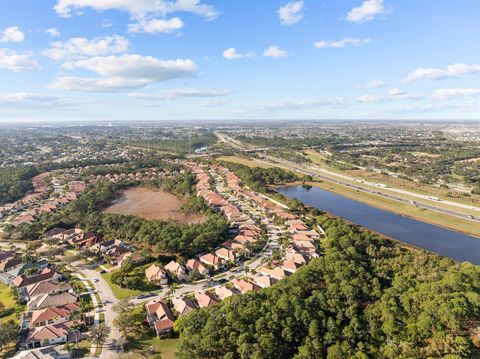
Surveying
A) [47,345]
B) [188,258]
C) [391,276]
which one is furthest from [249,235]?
[47,345]

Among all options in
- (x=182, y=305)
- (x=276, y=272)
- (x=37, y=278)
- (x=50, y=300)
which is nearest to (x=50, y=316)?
(x=50, y=300)

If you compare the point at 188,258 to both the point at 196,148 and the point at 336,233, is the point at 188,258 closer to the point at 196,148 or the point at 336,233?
the point at 336,233

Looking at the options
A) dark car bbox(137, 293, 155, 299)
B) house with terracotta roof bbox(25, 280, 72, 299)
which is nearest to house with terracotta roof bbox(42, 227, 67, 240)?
house with terracotta roof bbox(25, 280, 72, 299)

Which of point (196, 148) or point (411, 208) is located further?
point (196, 148)

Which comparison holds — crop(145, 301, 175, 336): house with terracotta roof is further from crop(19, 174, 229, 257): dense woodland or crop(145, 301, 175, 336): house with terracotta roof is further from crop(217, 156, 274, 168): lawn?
crop(217, 156, 274, 168): lawn

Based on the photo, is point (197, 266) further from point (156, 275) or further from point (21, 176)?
point (21, 176)

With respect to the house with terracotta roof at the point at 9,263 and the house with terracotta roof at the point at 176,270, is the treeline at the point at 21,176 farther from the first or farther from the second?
the house with terracotta roof at the point at 176,270
